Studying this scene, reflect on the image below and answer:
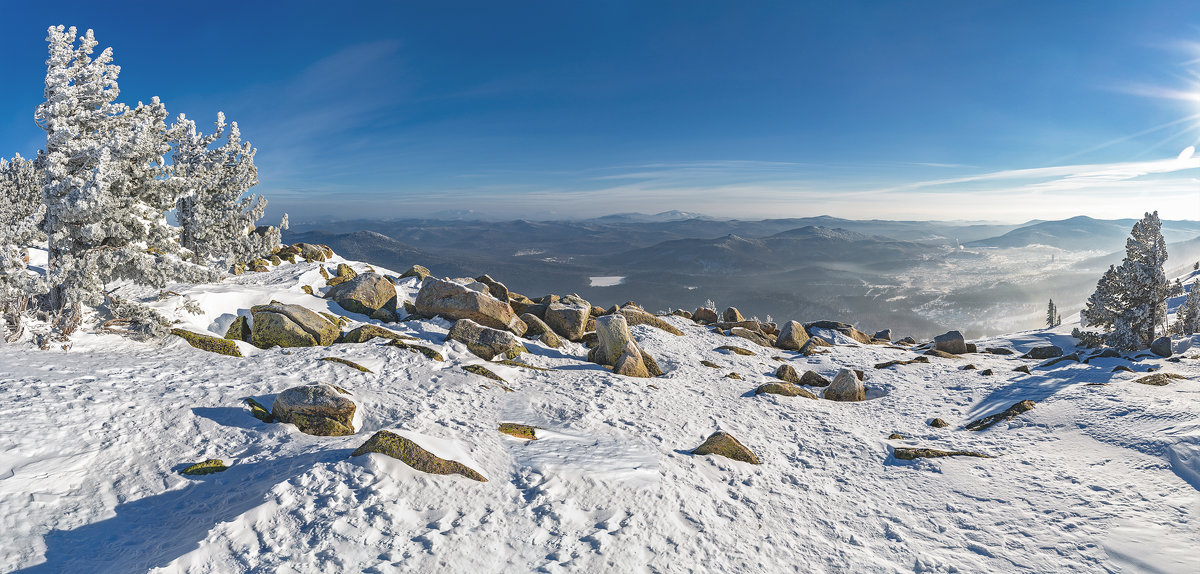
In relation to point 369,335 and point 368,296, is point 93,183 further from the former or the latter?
point 368,296

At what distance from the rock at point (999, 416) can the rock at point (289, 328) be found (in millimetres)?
21187

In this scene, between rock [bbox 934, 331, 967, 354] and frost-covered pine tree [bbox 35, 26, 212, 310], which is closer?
frost-covered pine tree [bbox 35, 26, 212, 310]

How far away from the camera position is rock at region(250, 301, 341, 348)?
14688mm

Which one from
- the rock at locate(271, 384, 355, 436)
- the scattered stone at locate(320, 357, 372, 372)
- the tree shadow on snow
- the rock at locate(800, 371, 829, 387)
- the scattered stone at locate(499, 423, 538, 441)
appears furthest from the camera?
the rock at locate(800, 371, 829, 387)

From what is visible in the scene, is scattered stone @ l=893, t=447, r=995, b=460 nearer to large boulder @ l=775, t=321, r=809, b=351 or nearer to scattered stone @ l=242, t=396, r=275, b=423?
scattered stone @ l=242, t=396, r=275, b=423

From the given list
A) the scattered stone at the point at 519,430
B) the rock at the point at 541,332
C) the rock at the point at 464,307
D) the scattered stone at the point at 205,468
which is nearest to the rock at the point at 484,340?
the rock at the point at 464,307

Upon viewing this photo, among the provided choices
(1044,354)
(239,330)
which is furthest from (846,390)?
(239,330)

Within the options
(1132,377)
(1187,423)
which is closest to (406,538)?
(1187,423)

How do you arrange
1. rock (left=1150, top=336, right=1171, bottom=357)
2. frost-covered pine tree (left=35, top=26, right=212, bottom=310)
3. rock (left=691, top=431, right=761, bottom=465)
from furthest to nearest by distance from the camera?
rock (left=1150, top=336, right=1171, bottom=357) → frost-covered pine tree (left=35, top=26, right=212, bottom=310) → rock (left=691, top=431, right=761, bottom=465)

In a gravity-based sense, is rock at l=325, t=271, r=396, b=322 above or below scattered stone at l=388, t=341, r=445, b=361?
above

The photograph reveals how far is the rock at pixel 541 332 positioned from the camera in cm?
2078

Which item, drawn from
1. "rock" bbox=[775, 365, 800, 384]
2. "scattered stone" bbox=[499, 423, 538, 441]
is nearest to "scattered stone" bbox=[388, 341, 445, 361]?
"scattered stone" bbox=[499, 423, 538, 441]

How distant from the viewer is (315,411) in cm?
947

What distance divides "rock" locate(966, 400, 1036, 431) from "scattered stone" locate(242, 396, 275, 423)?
748 inches
